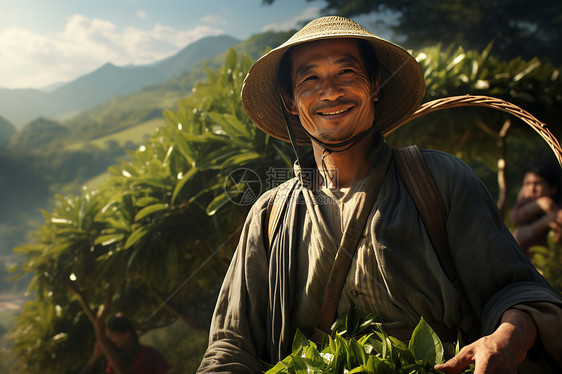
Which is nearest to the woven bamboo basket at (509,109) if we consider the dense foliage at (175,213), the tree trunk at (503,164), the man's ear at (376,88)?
the man's ear at (376,88)

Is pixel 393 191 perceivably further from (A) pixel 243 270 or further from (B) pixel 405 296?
(A) pixel 243 270

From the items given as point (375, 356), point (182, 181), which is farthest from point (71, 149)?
point (375, 356)

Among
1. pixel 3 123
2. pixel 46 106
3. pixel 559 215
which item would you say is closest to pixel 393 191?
pixel 559 215

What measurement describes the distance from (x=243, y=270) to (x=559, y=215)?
3.61m

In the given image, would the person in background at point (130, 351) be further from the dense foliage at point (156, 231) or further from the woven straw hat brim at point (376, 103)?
the woven straw hat brim at point (376, 103)

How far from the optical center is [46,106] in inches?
429

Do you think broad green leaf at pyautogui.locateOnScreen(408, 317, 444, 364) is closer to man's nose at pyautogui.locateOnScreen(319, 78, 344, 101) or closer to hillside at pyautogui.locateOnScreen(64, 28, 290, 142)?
man's nose at pyautogui.locateOnScreen(319, 78, 344, 101)

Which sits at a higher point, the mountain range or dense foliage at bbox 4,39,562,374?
the mountain range

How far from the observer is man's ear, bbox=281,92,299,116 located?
172 cm

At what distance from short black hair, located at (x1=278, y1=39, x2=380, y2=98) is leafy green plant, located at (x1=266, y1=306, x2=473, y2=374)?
2.99 feet

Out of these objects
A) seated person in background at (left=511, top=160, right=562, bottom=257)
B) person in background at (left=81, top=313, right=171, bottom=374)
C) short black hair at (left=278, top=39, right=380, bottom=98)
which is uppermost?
short black hair at (left=278, top=39, right=380, bottom=98)

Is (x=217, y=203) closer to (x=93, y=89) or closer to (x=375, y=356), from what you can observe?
(x=375, y=356)

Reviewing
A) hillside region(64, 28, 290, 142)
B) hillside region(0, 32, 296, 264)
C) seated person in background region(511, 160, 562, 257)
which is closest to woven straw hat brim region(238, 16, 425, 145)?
seated person in background region(511, 160, 562, 257)

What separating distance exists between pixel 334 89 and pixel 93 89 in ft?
36.3
